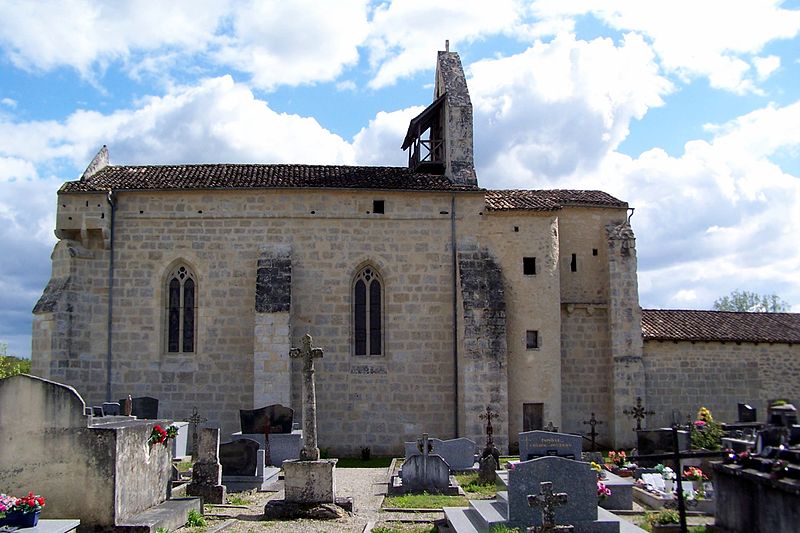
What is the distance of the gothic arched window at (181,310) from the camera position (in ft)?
75.8

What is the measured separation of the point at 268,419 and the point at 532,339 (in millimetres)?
8784

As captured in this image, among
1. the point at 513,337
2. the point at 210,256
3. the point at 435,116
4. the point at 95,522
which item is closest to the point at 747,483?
the point at 95,522

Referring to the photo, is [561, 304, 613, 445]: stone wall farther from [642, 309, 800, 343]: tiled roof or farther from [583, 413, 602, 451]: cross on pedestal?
[642, 309, 800, 343]: tiled roof

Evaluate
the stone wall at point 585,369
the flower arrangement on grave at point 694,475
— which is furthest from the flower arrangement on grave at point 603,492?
the stone wall at point 585,369

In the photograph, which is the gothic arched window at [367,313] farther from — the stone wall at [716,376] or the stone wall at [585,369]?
the stone wall at [716,376]

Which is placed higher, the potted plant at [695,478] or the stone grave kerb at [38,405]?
the stone grave kerb at [38,405]

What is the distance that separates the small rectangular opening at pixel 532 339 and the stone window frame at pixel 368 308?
4419 mm

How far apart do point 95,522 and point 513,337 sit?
15.4 m

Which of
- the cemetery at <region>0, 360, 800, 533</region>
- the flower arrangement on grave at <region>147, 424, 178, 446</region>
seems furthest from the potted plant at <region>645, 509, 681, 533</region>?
the flower arrangement on grave at <region>147, 424, 178, 446</region>

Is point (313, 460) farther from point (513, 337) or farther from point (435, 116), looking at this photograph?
point (435, 116)

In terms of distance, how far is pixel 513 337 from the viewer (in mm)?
23406

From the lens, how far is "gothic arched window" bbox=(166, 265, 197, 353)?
75.8 ft

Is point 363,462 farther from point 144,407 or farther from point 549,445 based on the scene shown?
point 549,445

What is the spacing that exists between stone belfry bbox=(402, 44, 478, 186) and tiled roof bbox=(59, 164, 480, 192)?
788 millimetres
